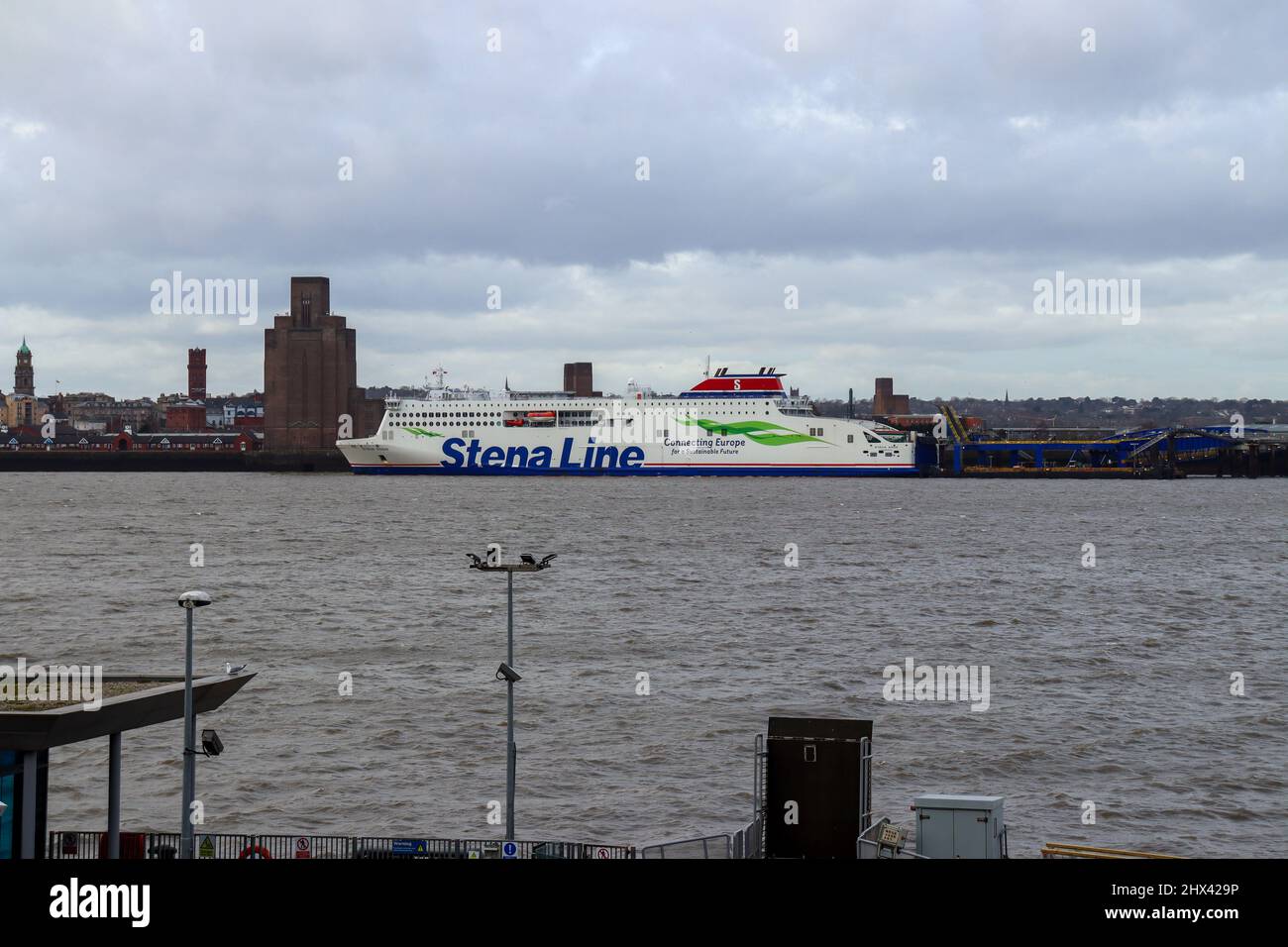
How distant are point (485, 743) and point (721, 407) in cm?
9556

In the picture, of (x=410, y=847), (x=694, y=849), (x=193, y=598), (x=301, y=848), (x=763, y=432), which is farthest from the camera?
(x=763, y=432)

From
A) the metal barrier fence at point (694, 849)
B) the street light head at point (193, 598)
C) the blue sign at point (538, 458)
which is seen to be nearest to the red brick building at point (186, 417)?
the blue sign at point (538, 458)

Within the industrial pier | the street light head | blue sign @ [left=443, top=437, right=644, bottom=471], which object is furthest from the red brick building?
the street light head

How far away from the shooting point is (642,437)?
11881cm

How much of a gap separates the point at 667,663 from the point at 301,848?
15.5 metres

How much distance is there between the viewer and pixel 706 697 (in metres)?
25.2

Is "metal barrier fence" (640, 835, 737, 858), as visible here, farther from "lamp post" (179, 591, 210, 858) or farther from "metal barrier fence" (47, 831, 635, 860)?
"lamp post" (179, 591, 210, 858)

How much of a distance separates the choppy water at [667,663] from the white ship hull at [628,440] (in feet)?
159

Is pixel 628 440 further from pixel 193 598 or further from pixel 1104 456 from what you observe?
pixel 193 598

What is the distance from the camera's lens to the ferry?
116 m

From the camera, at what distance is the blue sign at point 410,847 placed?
1276cm

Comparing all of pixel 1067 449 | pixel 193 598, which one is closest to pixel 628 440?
pixel 1067 449
